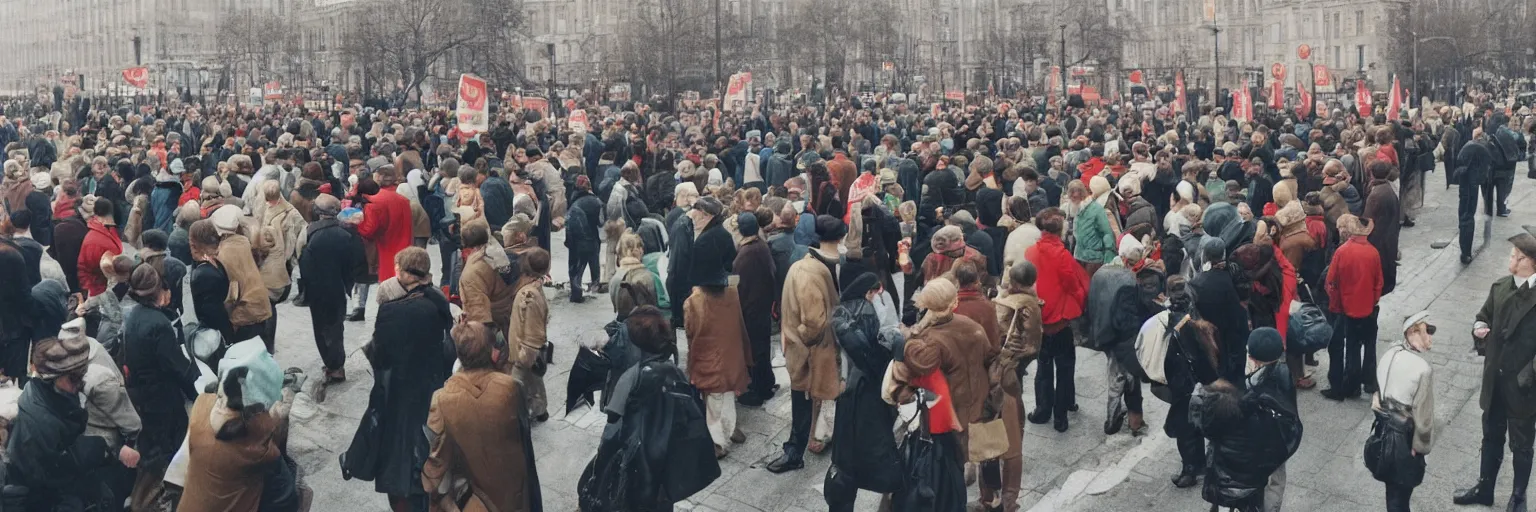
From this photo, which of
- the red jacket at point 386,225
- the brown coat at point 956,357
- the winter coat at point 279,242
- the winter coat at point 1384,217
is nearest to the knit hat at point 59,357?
the brown coat at point 956,357

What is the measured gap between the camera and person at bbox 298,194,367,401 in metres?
11.2

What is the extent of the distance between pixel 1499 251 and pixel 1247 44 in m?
72.3

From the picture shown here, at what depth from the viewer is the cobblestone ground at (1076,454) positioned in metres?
9.07

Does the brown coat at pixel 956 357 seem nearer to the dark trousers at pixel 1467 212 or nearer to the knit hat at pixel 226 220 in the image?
the knit hat at pixel 226 220

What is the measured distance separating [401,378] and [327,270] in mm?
3363

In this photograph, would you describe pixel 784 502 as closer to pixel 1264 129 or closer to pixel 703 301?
pixel 703 301

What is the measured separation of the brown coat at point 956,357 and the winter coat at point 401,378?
275 cm

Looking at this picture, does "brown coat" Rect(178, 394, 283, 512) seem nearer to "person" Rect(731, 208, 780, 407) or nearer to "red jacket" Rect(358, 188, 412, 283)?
"person" Rect(731, 208, 780, 407)

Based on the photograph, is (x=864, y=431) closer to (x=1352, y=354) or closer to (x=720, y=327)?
(x=720, y=327)

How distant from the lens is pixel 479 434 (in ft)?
21.9

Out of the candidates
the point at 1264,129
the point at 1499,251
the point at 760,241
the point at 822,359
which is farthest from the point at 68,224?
the point at 1499,251

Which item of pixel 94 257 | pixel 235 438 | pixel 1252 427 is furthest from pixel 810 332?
pixel 94 257

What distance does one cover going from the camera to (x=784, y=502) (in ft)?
29.8

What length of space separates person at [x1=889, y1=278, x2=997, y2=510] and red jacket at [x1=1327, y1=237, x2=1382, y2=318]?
4.10 m
